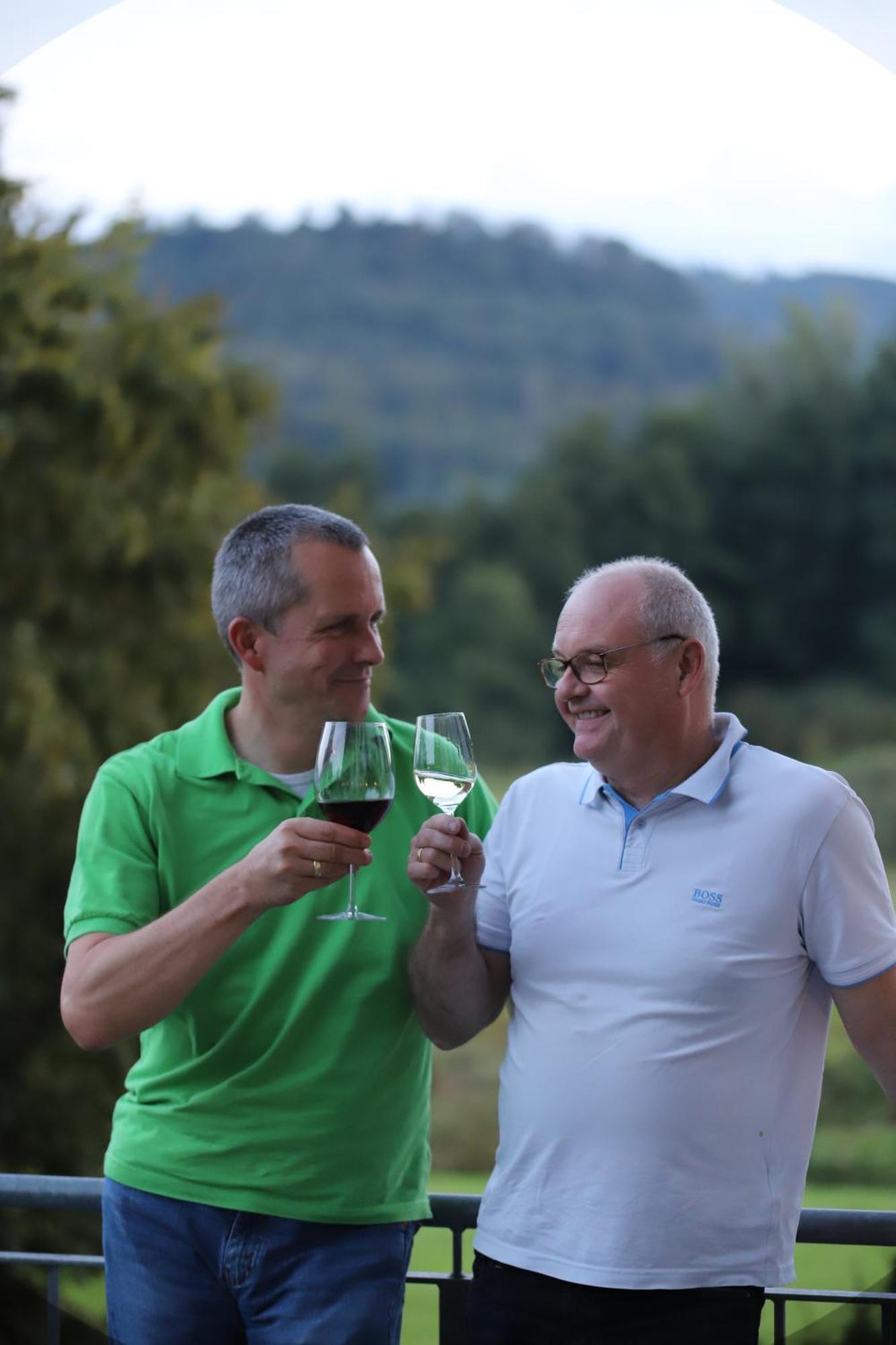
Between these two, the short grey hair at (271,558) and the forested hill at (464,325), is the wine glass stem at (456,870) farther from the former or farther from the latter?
the forested hill at (464,325)

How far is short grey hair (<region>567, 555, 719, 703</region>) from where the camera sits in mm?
2102

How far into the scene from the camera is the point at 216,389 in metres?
9.73

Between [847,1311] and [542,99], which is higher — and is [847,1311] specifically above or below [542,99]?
below

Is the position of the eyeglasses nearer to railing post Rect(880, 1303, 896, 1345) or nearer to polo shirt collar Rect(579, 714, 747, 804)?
polo shirt collar Rect(579, 714, 747, 804)

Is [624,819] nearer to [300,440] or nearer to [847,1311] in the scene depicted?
[847,1311]

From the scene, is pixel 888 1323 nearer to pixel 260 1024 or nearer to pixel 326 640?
pixel 260 1024

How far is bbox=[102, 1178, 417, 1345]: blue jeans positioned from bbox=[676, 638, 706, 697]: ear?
87cm

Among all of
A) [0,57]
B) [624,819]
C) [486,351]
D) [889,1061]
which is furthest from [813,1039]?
[486,351]

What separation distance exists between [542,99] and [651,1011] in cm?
2556

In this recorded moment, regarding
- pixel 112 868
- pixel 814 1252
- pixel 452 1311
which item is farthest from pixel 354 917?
pixel 814 1252

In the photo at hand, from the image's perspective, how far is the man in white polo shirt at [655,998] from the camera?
1.89 m

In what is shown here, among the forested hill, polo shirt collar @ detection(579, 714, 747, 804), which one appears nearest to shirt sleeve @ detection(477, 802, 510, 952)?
polo shirt collar @ detection(579, 714, 747, 804)

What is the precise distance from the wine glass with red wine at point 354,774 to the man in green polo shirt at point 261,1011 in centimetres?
10

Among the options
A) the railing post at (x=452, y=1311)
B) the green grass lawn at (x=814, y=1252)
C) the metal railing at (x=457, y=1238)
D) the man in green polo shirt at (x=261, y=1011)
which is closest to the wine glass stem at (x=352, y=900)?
the man in green polo shirt at (x=261, y=1011)
